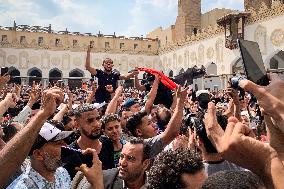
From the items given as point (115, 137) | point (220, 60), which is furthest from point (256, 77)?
point (220, 60)

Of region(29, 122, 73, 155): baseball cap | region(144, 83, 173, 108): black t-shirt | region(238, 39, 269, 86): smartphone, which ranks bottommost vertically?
region(29, 122, 73, 155): baseball cap

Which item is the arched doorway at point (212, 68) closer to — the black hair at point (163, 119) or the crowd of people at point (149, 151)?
the black hair at point (163, 119)

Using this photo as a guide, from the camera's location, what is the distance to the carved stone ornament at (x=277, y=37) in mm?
23094

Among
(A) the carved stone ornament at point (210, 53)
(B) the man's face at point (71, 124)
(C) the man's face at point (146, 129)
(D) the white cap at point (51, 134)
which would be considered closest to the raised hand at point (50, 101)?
(D) the white cap at point (51, 134)

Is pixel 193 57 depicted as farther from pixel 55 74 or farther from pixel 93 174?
pixel 93 174

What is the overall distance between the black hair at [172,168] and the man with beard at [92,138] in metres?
1.81

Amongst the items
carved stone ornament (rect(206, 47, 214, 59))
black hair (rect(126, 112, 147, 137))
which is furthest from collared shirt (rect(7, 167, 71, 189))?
carved stone ornament (rect(206, 47, 214, 59))

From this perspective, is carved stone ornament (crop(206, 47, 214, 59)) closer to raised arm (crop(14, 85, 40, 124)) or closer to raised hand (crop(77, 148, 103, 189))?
raised arm (crop(14, 85, 40, 124))

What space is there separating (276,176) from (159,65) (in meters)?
40.5

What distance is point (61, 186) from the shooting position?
3.04 meters

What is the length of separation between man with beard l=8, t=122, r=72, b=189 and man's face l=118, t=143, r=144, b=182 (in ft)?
1.75

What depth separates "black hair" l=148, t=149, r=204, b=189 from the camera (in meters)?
2.24

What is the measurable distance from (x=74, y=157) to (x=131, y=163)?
0.72 m

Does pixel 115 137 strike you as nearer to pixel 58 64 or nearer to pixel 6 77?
pixel 6 77
